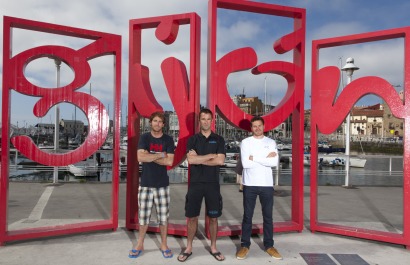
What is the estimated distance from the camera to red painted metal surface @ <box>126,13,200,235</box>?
15.9 feet

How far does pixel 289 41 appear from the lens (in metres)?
5.14

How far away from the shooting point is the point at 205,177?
3914 millimetres

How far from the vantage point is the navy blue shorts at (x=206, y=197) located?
12.9 feet

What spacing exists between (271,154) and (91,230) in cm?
306

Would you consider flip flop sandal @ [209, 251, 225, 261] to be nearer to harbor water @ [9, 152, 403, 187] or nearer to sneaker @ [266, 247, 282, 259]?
sneaker @ [266, 247, 282, 259]

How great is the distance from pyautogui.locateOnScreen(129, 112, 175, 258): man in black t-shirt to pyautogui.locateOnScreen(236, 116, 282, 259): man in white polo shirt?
0.97 m

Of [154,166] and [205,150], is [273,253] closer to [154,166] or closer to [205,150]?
[205,150]

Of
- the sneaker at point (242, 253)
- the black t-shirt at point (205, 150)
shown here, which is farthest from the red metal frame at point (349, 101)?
the black t-shirt at point (205, 150)

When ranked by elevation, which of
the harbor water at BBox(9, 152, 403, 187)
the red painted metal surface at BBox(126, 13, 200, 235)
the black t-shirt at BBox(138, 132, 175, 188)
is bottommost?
the harbor water at BBox(9, 152, 403, 187)

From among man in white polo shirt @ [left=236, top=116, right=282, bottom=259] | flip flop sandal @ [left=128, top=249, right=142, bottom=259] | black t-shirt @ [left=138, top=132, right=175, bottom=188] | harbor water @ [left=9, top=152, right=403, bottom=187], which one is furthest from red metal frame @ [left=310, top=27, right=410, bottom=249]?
harbor water @ [left=9, top=152, right=403, bottom=187]

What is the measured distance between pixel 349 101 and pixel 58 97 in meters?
4.48

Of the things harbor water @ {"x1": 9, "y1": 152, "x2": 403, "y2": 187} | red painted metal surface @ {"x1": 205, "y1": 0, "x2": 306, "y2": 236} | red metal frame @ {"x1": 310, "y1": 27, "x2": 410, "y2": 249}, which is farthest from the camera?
harbor water @ {"x1": 9, "y1": 152, "x2": 403, "y2": 187}

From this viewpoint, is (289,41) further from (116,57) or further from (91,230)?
(91,230)

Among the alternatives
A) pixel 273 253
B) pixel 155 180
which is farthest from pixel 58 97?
pixel 273 253
